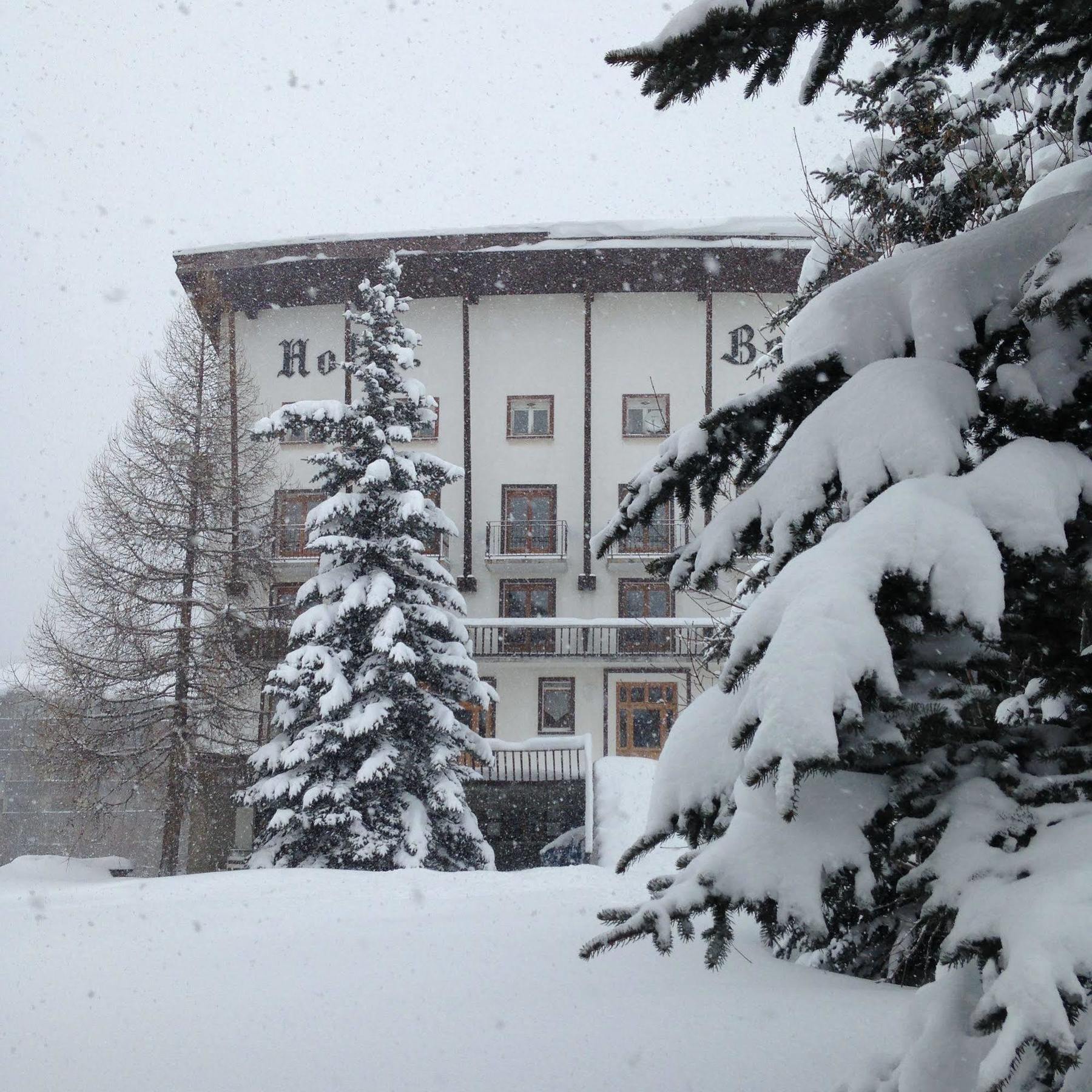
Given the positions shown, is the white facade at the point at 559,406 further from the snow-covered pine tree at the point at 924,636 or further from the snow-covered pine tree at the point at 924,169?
the snow-covered pine tree at the point at 924,636

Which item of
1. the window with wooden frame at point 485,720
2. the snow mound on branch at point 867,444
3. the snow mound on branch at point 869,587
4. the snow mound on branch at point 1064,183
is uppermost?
the snow mound on branch at point 1064,183

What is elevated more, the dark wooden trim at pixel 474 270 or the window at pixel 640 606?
the dark wooden trim at pixel 474 270

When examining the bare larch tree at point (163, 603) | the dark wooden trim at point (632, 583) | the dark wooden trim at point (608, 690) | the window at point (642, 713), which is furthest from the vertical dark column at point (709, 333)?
the bare larch tree at point (163, 603)

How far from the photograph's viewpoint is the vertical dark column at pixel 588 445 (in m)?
22.5

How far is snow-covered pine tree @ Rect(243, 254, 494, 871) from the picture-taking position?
531 inches

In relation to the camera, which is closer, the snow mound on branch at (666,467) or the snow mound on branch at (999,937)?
the snow mound on branch at (999,937)

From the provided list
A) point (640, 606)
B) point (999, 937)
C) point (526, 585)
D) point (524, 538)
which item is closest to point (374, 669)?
point (524, 538)

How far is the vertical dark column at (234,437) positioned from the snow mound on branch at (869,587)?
17.4 meters

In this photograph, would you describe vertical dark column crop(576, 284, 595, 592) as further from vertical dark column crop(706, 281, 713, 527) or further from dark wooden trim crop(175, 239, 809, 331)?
vertical dark column crop(706, 281, 713, 527)

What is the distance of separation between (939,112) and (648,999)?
22.7 ft

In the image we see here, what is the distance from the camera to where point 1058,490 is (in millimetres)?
2049

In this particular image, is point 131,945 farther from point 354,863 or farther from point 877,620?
point 354,863

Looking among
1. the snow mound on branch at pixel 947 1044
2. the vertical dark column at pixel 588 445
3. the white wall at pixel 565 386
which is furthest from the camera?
the white wall at pixel 565 386

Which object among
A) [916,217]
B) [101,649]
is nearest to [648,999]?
[916,217]
